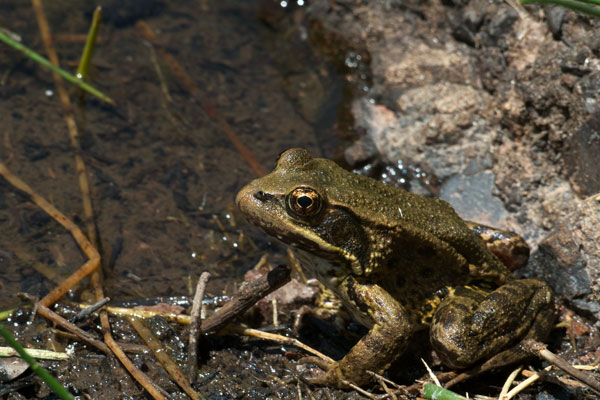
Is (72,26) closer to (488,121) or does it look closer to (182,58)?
(182,58)

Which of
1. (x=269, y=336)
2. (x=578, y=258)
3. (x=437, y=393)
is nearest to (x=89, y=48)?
A: (x=269, y=336)

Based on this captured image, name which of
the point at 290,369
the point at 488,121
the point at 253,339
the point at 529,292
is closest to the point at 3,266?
the point at 253,339

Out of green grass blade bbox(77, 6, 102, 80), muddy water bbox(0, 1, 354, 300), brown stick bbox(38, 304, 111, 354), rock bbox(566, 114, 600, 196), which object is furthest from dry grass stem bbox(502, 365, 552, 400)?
green grass blade bbox(77, 6, 102, 80)

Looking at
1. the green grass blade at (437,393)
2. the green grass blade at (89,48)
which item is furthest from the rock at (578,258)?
the green grass blade at (89,48)

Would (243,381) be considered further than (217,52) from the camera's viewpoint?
No

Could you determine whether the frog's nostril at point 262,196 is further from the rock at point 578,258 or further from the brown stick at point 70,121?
the rock at point 578,258

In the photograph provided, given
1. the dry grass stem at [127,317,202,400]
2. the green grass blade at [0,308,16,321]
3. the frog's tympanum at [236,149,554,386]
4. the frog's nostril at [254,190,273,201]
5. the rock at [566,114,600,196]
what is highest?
the rock at [566,114,600,196]

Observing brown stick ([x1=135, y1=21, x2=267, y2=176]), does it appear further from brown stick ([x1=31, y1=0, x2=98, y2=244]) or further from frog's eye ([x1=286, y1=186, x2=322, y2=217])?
frog's eye ([x1=286, y1=186, x2=322, y2=217])
